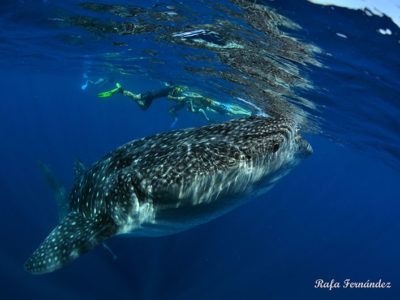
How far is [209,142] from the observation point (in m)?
5.40

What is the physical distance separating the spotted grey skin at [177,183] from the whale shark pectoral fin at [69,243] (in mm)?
14

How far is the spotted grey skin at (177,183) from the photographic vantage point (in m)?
5.09

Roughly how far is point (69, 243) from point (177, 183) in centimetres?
182

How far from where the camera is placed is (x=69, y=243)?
5234mm

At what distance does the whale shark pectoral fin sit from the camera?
16.7 feet

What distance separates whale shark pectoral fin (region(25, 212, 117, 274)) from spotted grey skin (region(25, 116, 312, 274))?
1cm

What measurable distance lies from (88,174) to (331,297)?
23.0 m

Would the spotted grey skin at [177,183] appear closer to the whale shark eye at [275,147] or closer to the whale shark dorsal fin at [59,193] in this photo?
the whale shark eye at [275,147]

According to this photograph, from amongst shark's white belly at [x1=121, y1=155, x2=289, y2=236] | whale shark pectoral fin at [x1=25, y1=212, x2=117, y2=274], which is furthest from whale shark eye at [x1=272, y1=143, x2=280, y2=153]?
whale shark pectoral fin at [x1=25, y1=212, x2=117, y2=274]

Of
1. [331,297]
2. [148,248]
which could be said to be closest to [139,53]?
[148,248]

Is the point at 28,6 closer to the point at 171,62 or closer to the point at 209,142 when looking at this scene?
the point at 171,62

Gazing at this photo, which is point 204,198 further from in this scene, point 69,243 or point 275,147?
point 69,243

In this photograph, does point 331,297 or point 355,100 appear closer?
point 355,100

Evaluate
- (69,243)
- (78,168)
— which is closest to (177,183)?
(69,243)
